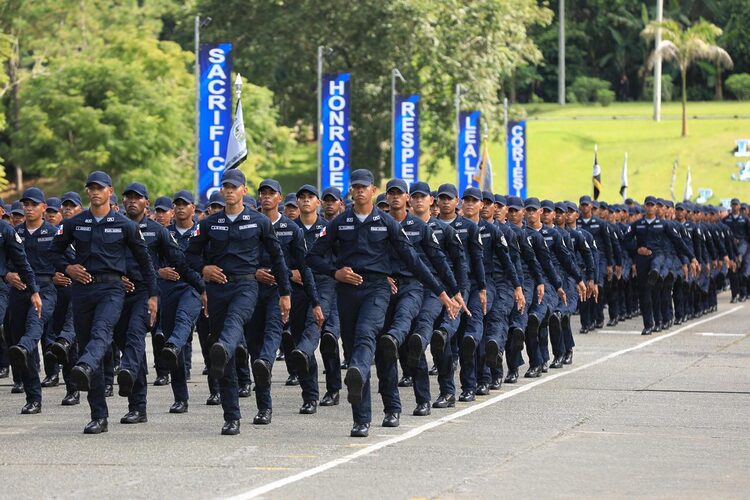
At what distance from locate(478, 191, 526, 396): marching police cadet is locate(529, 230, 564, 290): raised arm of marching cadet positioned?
106 centimetres

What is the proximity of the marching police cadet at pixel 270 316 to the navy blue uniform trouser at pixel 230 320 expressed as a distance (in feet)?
1.00

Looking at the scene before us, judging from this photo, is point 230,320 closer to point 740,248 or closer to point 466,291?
point 466,291

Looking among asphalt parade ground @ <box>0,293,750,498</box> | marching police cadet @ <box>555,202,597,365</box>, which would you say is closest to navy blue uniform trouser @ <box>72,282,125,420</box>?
asphalt parade ground @ <box>0,293,750,498</box>

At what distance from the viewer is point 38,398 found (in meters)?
16.0

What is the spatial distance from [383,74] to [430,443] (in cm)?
5150

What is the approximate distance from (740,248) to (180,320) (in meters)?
26.9

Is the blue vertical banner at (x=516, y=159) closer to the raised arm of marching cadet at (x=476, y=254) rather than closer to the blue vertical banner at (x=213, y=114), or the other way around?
the blue vertical banner at (x=213, y=114)

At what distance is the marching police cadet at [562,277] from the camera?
2045cm

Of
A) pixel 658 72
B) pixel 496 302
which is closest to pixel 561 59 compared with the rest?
pixel 658 72

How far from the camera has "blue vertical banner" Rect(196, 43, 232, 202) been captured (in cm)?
3244

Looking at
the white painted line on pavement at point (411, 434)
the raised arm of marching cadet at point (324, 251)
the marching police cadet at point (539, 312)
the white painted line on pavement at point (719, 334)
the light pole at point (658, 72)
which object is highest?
the light pole at point (658, 72)

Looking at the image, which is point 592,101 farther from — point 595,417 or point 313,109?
point 595,417

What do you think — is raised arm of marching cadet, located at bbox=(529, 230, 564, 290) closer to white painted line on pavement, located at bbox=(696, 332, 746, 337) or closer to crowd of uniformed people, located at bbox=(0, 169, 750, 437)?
crowd of uniformed people, located at bbox=(0, 169, 750, 437)

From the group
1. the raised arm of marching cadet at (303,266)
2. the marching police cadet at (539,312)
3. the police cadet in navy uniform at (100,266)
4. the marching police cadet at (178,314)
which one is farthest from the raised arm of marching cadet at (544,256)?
the police cadet in navy uniform at (100,266)
